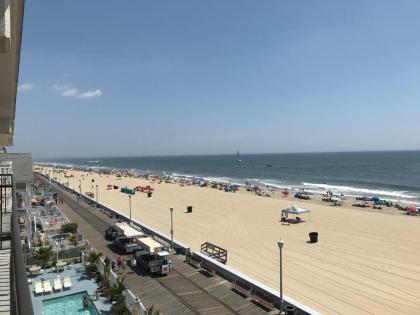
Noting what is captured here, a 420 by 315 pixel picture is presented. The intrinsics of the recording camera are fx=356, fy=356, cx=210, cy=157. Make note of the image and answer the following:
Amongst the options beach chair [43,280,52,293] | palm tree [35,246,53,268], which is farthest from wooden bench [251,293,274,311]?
palm tree [35,246,53,268]

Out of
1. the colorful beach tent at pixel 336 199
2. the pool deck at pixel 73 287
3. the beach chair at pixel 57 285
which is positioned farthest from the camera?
the colorful beach tent at pixel 336 199

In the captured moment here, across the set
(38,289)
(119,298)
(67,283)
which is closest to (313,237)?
(119,298)

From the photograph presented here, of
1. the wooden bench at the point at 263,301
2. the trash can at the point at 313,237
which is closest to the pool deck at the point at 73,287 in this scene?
the wooden bench at the point at 263,301

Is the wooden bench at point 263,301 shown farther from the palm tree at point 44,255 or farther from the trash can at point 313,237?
the trash can at point 313,237

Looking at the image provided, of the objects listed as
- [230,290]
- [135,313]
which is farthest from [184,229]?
[135,313]

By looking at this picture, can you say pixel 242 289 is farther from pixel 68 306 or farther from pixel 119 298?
pixel 68 306

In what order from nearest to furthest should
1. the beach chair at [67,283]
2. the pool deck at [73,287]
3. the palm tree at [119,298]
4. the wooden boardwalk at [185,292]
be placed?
the palm tree at [119,298]
the wooden boardwalk at [185,292]
the pool deck at [73,287]
the beach chair at [67,283]

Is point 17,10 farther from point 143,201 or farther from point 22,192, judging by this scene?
point 143,201

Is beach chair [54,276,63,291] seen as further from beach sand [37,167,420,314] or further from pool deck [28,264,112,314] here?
beach sand [37,167,420,314]
